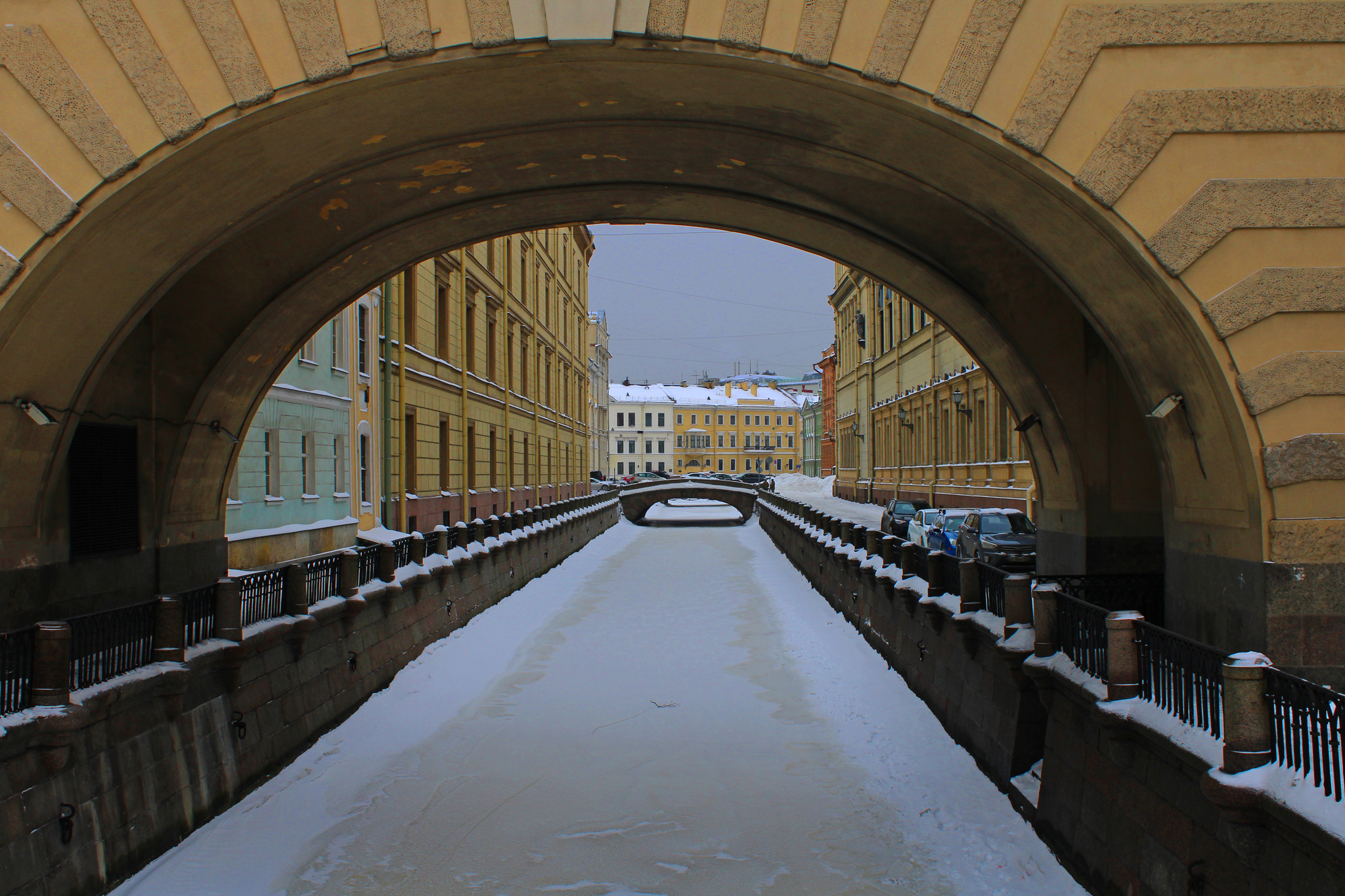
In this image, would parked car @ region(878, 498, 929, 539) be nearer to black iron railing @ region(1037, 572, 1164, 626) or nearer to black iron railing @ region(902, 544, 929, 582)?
black iron railing @ region(902, 544, 929, 582)

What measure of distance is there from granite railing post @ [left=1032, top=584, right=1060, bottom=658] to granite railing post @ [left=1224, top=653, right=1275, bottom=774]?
3164 mm

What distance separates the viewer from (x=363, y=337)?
2041 cm

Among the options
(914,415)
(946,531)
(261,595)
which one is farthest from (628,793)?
(914,415)

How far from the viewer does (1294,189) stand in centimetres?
672

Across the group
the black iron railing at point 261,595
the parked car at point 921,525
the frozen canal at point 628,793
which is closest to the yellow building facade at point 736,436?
the parked car at point 921,525

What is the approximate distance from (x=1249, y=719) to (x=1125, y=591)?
530cm

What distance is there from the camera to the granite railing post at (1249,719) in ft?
16.3

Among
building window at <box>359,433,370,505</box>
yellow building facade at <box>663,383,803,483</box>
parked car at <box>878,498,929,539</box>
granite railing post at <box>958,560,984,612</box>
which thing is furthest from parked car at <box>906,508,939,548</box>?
yellow building facade at <box>663,383,803,483</box>

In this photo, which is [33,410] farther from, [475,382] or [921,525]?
[475,382]

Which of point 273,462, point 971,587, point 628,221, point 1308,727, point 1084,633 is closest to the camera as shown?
point 1308,727

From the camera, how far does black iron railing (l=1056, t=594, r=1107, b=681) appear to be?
289 inches

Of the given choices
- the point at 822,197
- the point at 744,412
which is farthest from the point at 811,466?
the point at 822,197

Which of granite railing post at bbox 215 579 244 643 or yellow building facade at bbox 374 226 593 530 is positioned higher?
yellow building facade at bbox 374 226 593 530

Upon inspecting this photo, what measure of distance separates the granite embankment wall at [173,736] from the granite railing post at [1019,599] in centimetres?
765
